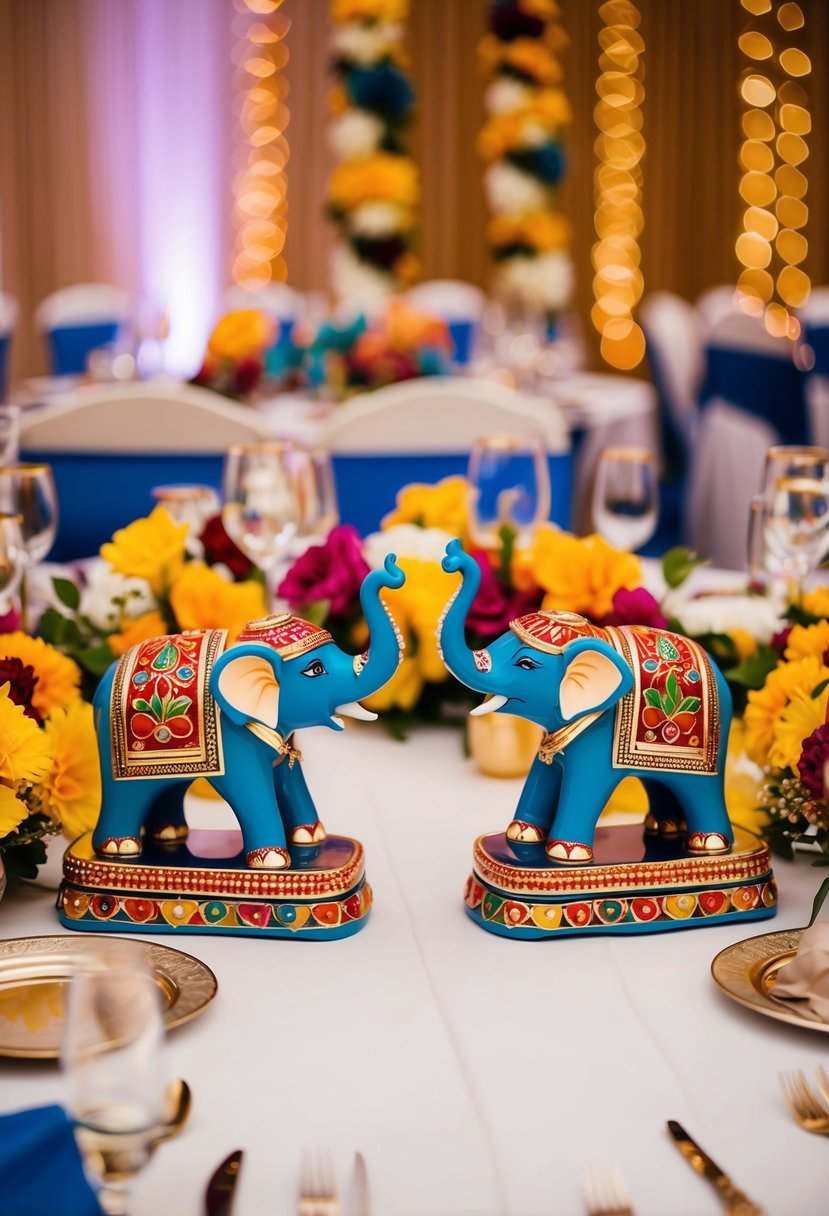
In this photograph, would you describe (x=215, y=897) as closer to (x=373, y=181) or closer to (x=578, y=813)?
(x=578, y=813)

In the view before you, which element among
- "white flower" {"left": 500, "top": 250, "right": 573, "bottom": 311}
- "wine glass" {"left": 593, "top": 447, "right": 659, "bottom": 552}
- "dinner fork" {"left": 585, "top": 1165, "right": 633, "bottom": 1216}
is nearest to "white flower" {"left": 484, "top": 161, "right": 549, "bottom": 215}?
"white flower" {"left": 500, "top": 250, "right": 573, "bottom": 311}

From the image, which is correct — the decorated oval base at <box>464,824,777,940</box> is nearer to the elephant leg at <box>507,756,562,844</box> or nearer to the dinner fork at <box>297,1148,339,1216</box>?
the elephant leg at <box>507,756,562,844</box>

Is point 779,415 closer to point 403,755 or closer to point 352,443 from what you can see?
point 352,443

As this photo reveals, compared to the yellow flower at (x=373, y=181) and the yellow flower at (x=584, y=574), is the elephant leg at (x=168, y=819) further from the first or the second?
the yellow flower at (x=373, y=181)

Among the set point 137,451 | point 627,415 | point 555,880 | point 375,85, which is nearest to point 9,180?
point 375,85

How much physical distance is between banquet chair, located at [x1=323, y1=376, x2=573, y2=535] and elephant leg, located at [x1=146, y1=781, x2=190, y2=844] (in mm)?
1808

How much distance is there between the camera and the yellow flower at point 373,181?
5746 millimetres

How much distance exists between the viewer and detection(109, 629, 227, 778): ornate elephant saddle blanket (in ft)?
3.79

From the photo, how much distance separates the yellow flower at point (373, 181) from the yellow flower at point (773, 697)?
4797 millimetres

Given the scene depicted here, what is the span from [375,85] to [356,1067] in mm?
5304

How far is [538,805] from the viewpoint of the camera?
3.95ft

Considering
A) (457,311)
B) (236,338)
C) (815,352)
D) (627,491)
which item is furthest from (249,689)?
(457,311)

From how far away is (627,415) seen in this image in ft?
15.5

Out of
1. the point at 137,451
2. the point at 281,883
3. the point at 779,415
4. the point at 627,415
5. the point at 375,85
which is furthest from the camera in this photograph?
the point at 375,85
